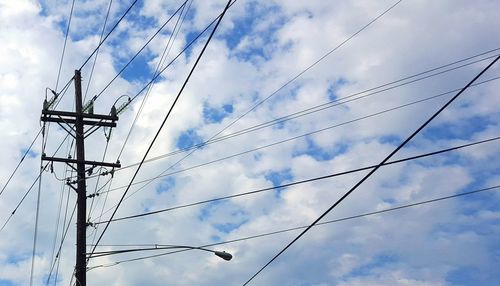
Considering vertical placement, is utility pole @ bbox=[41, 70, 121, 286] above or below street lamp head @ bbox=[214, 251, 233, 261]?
above

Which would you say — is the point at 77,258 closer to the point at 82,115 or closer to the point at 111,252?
the point at 111,252

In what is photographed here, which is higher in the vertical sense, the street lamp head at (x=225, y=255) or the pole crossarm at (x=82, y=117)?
the pole crossarm at (x=82, y=117)

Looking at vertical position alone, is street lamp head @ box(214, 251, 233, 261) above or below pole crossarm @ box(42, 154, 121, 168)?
below

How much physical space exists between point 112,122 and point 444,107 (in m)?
12.2

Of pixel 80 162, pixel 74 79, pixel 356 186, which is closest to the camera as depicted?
pixel 356 186

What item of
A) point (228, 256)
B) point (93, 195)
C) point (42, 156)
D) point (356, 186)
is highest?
point (42, 156)

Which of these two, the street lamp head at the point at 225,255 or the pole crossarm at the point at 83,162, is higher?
the pole crossarm at the point at 83,162

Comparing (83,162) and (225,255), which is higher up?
(83,162)

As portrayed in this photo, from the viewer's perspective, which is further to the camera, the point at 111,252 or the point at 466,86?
the point at 111,252

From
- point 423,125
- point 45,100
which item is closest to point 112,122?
point 45,100

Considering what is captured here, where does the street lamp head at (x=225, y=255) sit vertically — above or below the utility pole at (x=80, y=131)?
below

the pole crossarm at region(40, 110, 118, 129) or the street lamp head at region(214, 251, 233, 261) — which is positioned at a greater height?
the pole crossarm at region(40, 110, 118, 129)

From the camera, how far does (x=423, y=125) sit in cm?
954

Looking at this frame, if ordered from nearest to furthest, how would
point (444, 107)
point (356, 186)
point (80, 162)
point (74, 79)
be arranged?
point (444, 107) < point (356, 186) < point (80, 162) < point (74, 79)
